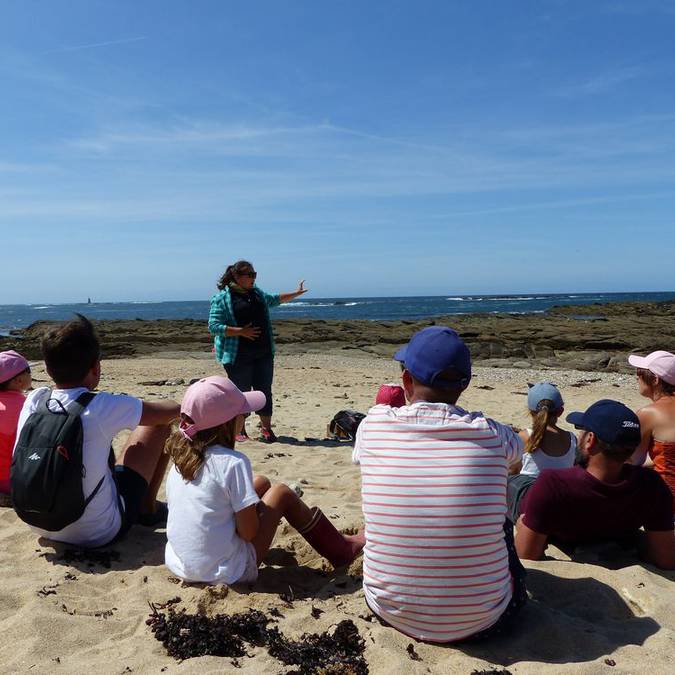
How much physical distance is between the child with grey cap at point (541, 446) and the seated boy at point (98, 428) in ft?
7.29

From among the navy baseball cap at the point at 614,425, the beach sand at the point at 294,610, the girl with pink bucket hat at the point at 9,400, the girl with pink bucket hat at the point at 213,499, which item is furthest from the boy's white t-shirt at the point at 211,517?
the navy baseball cap at the point at 614,425

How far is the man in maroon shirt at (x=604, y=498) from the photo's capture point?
3.30m

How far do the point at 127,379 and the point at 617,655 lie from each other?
12.2 m

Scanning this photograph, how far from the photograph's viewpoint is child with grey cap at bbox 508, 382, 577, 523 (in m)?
4.23

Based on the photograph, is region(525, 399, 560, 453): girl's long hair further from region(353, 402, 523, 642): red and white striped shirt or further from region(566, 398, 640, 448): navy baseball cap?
region(353, 402, 523, 642): red and white striped shirt

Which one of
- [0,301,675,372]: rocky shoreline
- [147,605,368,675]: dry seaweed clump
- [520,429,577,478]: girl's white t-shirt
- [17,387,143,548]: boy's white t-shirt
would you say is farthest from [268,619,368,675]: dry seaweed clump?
[0,301,675,372]: rocky shoreline

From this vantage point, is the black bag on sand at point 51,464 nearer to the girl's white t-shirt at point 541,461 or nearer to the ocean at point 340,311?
the girl's white t-shirt at point 541,461

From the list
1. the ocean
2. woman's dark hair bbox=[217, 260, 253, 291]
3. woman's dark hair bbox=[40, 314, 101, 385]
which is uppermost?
woman's dark hair bbox=[217, 260, 253, 291]

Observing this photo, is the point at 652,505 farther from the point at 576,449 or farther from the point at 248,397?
the point at 248,397

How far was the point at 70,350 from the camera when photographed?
11.7ft

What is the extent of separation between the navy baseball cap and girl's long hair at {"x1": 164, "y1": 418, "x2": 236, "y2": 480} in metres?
1.83

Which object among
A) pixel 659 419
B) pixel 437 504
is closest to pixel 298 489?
pixel 659 419

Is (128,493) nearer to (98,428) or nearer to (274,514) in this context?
(98,428)

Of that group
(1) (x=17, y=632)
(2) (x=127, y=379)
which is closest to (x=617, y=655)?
(1) (x=17, y=632)
